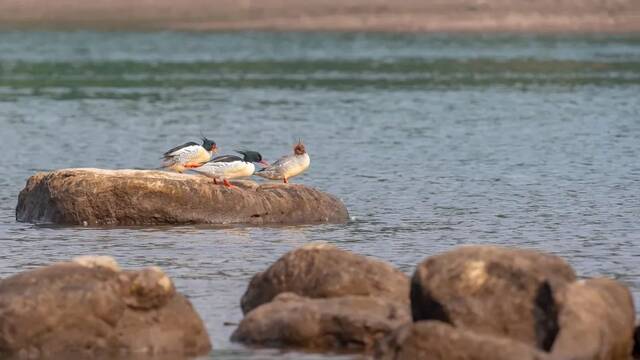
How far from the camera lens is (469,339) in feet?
45.4

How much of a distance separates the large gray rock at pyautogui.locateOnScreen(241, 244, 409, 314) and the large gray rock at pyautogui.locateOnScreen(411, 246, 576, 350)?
132 cm

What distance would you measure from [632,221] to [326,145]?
15441 mm

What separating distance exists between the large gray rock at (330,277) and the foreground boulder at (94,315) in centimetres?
Answer: 107

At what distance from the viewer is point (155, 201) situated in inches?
945

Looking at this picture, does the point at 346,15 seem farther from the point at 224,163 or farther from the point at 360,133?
the point at 224,163

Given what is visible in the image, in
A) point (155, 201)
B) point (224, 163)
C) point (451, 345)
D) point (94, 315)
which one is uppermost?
point (224, 163)

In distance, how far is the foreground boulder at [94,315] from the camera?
48.7ft

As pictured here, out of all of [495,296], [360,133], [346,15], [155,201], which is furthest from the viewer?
[346,15]

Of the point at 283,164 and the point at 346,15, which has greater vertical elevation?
the point at 346,15

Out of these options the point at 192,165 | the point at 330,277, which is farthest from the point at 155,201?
the point at 330,277

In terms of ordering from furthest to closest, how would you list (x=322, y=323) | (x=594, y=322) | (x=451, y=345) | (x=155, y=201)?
(x=155, y=201)
(x=322, y=323)
(x=594, y=322)
(x=451, y=345)

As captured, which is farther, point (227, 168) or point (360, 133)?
point (360, 133)

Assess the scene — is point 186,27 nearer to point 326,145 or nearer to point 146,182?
point 326,145

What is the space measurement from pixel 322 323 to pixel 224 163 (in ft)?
31.0
